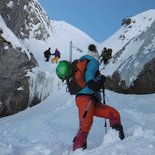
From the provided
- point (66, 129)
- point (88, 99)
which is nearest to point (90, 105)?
point (88, 99)

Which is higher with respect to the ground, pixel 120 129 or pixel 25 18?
pixel 25 18

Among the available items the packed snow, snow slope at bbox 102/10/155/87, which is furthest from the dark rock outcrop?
the packed snow

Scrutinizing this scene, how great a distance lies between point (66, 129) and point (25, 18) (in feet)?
97.2

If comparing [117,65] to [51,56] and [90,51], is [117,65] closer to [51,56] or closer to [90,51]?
[90,51]

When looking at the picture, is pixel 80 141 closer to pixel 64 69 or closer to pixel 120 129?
pixel 120 129

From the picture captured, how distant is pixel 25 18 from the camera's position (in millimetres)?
38969

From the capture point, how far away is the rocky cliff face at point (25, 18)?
110 ft

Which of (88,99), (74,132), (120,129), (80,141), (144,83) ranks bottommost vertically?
(74,132)

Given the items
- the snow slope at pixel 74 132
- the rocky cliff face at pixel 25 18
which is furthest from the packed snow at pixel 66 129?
the rocky cliff face at pixel 25 18

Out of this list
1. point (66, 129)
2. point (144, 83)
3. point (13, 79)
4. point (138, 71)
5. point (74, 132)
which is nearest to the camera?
point (74, 132)

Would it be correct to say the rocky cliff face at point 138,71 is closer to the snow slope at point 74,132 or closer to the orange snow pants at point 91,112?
the snow slope at point 74,132

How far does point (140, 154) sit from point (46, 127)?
709 centimetres

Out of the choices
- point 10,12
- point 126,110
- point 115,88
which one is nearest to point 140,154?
point 126,110

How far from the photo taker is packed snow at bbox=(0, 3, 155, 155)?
5.40m
